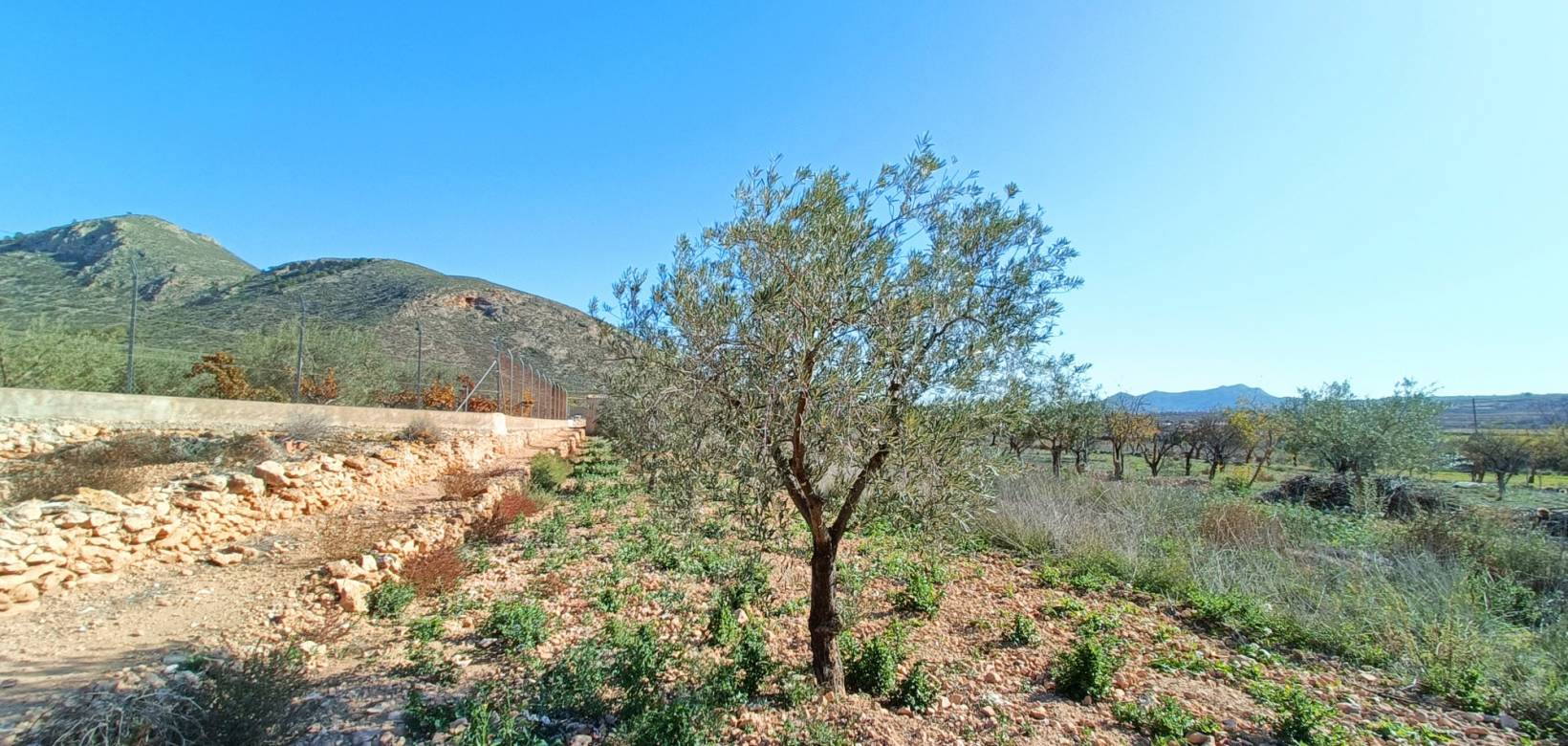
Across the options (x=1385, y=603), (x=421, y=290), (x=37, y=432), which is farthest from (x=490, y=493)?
(x=421, y=290)

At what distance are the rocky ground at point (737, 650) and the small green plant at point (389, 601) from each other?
5 centimetres

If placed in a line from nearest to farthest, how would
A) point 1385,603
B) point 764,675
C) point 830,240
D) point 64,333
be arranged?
point 830,240 → point 764,675 → point 1385,603 → point 64,333

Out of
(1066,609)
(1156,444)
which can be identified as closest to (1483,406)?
(1156,444)

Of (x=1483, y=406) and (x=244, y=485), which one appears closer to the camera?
(x=244, y=485)

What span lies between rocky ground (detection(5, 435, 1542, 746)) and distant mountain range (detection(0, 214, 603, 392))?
624 inches

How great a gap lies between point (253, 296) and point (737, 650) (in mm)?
38614

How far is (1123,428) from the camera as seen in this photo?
20.4m

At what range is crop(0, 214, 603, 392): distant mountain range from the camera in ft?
75.6

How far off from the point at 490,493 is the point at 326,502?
2391 millimetres

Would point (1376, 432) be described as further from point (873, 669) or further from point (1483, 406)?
point (1483, 406)

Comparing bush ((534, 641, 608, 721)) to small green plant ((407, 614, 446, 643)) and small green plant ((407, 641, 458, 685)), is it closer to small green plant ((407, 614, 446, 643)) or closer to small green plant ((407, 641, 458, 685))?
small green plant ((407, 641, 458, 685))

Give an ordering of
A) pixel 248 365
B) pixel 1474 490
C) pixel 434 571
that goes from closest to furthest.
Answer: pixel 434 571
pixel 248 365
pixel 1474 490

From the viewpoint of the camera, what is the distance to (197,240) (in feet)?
147

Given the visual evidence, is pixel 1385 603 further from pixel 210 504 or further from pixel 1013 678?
pixel 210 504
